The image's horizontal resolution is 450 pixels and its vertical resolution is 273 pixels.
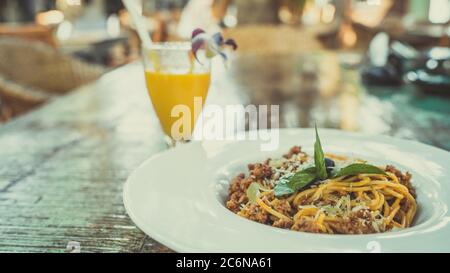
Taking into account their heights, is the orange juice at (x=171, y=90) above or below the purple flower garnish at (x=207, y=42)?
below

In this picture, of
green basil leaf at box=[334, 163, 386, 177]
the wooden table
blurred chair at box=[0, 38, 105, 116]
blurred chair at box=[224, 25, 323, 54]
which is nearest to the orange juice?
the wooden table

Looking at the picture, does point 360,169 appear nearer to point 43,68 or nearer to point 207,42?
point 207,42

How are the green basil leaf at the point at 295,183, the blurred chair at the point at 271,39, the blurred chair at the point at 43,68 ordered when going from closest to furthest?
1. the green basil leaf at the point at 295,183
2. the blurred chair at the point at 43,68
3. the blurred chair at the point at 271,39

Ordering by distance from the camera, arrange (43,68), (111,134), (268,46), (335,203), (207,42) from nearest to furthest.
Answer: (335,203) < (207,42) < (111,134) < (43,68) < (268,46)

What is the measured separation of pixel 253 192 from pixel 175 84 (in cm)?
45

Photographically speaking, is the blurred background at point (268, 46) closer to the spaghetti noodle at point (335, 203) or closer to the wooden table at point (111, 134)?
the wooden table at point (111, 134)

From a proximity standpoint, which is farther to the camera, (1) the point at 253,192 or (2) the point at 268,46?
(2) the point at 268,46

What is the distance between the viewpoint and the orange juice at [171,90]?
109cm

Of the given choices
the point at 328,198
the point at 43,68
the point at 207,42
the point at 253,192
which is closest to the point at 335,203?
the point at 328,198

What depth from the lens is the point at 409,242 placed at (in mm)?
542

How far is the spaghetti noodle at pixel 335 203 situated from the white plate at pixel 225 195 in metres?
0.03

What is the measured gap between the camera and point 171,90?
109 centimetres

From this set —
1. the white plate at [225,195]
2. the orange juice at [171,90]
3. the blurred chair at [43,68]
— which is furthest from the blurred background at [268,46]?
the white plate at [225,195]

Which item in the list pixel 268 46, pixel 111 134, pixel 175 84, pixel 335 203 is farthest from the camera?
pixel 268 46
